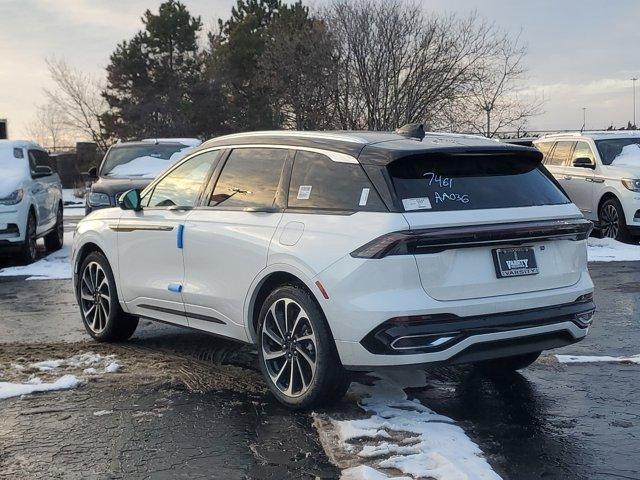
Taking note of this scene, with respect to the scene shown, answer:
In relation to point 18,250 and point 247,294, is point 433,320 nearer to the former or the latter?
point 247,294

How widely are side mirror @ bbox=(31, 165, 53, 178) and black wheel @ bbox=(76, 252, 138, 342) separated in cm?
651

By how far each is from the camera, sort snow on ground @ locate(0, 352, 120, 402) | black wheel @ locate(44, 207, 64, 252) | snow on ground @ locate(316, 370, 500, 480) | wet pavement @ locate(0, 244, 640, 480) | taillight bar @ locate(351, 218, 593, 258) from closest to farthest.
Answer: snow on ground @ locate(316, 370, 500, 480) → wet pavement @ locate(0, 244, 640, 480) → taillight bar @ locate(351, 218, 593, 258) → snow on ground @ locate(0, 352, 120, 402) → black wheel @ locate(44, 207, 64, 252)

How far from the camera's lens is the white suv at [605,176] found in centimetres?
1330

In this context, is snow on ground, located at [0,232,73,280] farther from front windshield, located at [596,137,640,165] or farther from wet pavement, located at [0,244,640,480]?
front windshield, located at [596,137,640,165]

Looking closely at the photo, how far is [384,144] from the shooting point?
493 centimetres

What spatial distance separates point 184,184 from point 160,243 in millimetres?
486

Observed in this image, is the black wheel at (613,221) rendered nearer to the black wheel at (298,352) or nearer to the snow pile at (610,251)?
the snow pile at (610,251)

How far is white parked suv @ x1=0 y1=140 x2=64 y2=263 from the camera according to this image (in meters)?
11.9

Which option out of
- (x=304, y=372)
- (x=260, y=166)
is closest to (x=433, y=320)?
(x=304, y=372)

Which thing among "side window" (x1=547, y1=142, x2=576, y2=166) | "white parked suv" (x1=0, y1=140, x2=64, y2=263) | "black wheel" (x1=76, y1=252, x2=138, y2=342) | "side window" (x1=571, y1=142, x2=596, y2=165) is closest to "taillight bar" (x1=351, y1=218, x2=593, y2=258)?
"black wheel" (x1=76, y1=252, x2=138, y2=342)

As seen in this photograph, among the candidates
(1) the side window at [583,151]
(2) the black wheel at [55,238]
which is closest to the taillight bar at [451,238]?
(1) the side window at [583,151]

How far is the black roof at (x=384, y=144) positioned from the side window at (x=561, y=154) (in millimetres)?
10208

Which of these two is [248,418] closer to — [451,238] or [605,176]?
[451,238]

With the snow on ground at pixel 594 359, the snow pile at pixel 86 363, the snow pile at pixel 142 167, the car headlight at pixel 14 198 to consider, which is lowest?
the snow pile at pixel 86 363
